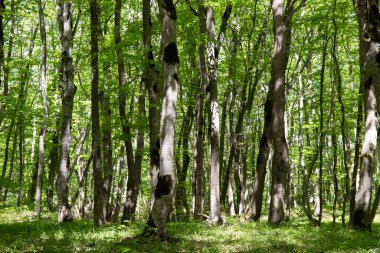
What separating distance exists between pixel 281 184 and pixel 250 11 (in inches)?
528

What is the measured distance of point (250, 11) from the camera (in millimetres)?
24156

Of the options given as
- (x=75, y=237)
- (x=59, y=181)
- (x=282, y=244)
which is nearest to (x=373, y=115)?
(x=282, y=244)

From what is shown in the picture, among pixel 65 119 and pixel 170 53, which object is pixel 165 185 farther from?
pixel 65 119

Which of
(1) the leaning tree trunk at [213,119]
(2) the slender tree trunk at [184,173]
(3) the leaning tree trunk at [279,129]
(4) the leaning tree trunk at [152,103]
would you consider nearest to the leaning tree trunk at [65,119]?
(4) the leaning tree trunk at [152,103]

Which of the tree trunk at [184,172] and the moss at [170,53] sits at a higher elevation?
the moss at [170,53]

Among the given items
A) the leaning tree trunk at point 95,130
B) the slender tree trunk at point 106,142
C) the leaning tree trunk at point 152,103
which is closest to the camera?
the leaning tree trunk at point 152,103

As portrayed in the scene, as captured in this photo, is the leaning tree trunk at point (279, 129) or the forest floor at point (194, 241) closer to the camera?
the forest floor at point (194, 241)

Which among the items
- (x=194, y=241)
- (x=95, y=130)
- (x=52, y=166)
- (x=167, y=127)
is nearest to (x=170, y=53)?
(x=167, y=127)

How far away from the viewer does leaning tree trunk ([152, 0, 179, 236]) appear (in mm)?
9102

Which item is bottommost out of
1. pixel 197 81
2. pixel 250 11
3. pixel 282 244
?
pixel 282 244

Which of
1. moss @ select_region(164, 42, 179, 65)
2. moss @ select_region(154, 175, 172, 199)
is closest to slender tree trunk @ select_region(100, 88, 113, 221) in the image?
moss @ select_region(164, 42, 179, 65)

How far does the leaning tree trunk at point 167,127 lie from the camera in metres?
9.10

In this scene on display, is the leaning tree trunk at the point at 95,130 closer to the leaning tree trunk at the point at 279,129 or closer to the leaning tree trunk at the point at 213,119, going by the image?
the leaning tree trunk at the point at 213,119

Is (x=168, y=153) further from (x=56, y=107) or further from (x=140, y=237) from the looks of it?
(x=56, y=107)
